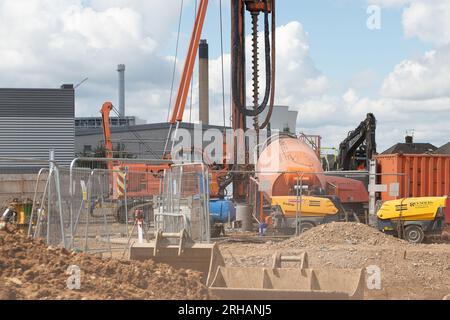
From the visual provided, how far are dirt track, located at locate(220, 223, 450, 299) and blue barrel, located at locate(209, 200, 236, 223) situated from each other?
108 inches

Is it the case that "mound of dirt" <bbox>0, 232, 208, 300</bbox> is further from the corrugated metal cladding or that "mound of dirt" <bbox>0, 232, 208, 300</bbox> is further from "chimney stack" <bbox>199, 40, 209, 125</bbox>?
"chimney stack" <bbox>199, 40, 209, 125</bbox>

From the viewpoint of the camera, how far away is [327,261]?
16375mm

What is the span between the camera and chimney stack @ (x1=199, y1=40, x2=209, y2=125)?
51.9 metres

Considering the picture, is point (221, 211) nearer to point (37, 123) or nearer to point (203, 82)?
point (37, 123)

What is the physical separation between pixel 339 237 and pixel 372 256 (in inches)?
97.2

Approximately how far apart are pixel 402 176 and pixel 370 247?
542 cm

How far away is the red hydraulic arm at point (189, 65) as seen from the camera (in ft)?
86.7

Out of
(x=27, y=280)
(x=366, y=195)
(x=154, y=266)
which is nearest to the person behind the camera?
(x=27, y=280)

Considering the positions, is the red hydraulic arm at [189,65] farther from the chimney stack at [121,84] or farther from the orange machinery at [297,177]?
the chimney stack at [121,84]

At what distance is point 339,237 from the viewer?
18984 mm

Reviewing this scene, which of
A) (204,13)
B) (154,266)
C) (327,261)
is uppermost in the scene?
(204,13)

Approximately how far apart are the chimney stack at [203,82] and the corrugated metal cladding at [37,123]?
9.47 metres
